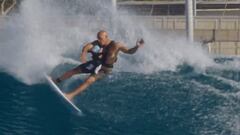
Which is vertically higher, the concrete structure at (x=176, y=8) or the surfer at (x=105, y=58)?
the concrete structure at (x=176, y=8)

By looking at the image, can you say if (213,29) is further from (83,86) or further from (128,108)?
(83,86)

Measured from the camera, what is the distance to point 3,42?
1644cm

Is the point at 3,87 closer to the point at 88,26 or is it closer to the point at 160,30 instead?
the point at 88,26

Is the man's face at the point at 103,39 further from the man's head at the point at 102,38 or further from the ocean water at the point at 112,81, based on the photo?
the ocean water at the point at 112,81

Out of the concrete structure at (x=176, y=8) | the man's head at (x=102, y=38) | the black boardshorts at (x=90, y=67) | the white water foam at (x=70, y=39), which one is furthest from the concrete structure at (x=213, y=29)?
the man's head at (x=102, y=38)

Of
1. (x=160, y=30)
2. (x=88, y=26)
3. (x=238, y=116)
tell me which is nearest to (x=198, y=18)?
(x=160, y=30)

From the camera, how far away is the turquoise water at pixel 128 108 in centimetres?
1090

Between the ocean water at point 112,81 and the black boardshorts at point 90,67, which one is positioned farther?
the black boardshorts at point 90,67

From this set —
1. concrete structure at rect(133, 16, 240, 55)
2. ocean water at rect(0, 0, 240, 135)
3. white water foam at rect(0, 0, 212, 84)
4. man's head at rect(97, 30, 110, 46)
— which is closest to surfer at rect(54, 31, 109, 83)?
man's head at rect(97, 30, 110, 46)

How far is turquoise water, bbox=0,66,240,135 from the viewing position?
10898 mm

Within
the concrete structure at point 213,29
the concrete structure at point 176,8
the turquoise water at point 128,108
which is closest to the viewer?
the turquoise water at point 128,108

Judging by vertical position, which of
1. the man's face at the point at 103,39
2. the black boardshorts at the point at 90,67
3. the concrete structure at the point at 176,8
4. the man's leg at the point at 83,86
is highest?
the concrete structure at the point at 176,8

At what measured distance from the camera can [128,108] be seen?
39.4ft

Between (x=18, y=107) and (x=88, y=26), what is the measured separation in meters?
7.76
